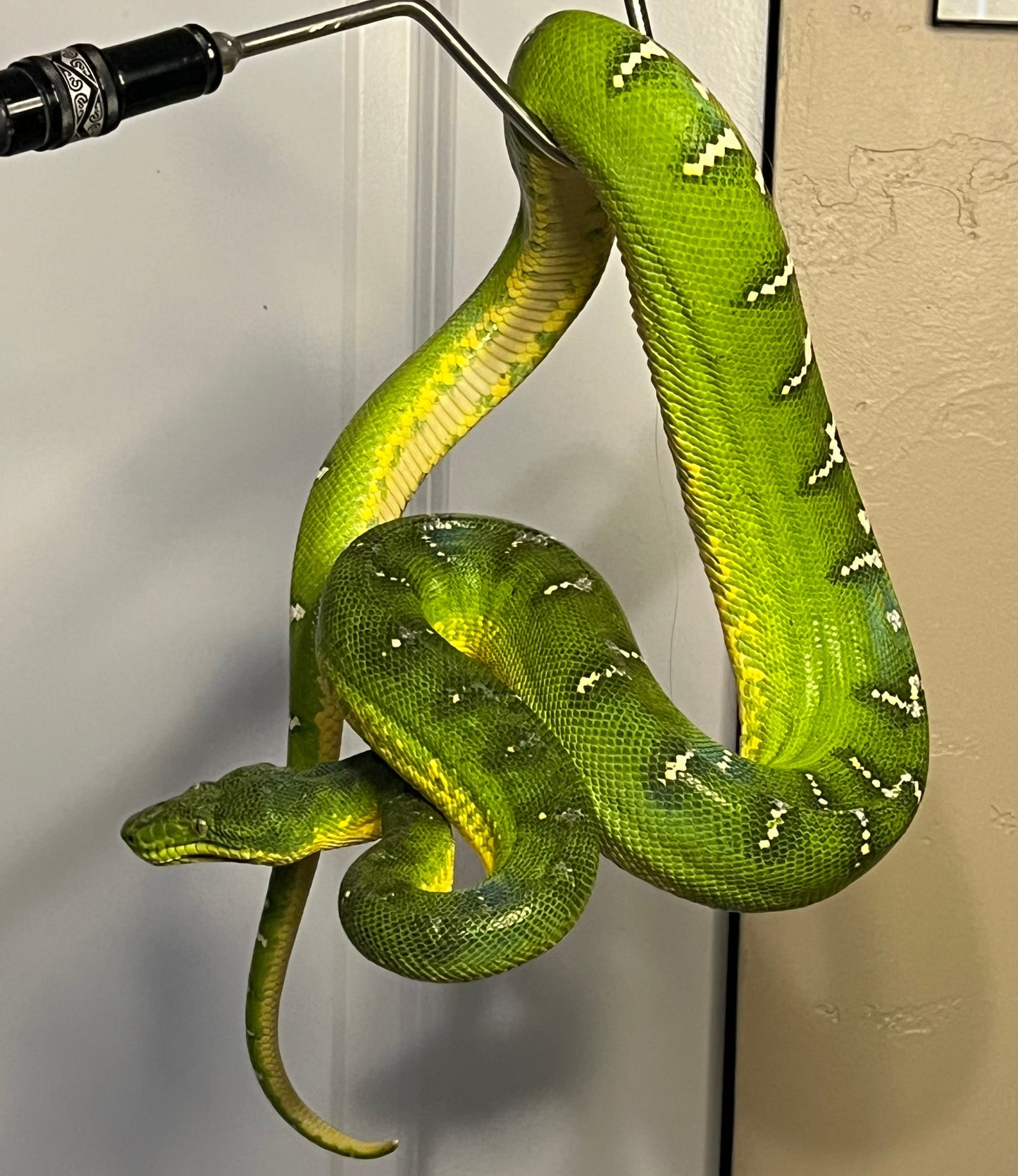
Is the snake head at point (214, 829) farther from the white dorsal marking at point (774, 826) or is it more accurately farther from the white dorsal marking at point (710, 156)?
the white dorsal marking at point (710, 156)

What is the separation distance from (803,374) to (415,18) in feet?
1.13

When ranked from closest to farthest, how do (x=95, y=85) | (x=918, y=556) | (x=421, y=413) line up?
(x=95, y=85), (x=421, y=413), (x=918, y=556)

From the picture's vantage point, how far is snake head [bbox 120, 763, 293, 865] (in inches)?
33.7

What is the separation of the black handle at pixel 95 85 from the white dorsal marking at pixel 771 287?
361 mm

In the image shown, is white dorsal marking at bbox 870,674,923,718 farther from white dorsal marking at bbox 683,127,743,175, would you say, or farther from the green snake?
white dorsal marking at bbox 683,127,743,175

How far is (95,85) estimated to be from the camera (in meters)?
0.68

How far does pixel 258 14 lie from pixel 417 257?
320 mm

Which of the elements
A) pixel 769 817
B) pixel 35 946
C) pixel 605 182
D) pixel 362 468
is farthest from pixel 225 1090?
pixel 605 182

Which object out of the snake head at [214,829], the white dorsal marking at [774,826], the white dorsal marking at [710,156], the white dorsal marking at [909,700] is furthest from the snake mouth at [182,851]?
the white dorsal marking at [710,156]

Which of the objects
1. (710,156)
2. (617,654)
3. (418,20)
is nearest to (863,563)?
(617,654)

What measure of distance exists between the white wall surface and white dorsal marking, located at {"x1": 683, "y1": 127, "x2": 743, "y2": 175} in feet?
2.32

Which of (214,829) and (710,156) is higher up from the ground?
(710,156)

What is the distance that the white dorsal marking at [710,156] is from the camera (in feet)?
2.72

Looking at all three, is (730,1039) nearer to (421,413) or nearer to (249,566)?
(249,566)
